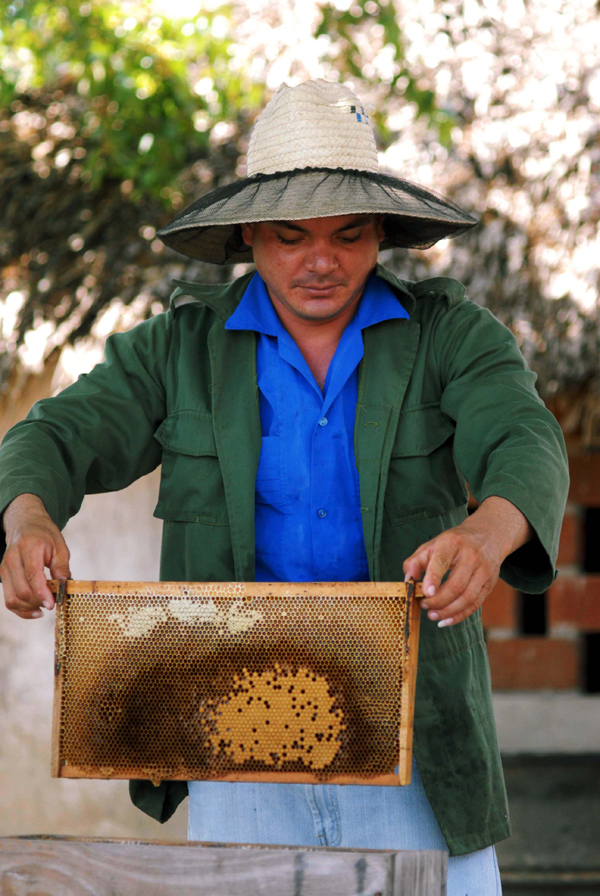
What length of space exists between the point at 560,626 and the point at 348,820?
300 cm


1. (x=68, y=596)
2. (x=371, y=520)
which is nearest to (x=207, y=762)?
(x=68, y=596)

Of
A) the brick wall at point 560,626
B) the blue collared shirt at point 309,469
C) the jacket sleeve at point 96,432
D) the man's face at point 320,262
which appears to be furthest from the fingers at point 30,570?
the brick wall at point 560,626

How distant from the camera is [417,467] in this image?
211cm

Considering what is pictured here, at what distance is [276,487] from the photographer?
2.10 m

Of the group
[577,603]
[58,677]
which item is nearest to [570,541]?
[577,603]

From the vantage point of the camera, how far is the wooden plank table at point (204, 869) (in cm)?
147

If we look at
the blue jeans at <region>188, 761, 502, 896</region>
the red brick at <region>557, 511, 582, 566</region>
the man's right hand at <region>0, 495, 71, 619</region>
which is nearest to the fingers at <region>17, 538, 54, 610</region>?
the man's right hand at <region>0, 495, 71, 619</region>

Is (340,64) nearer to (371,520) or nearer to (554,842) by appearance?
(371,520)

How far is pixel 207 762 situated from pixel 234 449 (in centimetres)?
62

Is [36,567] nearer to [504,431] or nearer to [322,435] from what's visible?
[322,435]

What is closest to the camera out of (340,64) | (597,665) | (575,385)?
(575,385)

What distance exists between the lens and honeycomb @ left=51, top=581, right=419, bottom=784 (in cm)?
180

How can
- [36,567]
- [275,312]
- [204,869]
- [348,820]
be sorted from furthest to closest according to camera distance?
[275,312], [348,820], [36,567], [204,869]

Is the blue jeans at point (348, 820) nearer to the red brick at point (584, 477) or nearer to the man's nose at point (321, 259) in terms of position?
the man's nose at point (321, 259)
